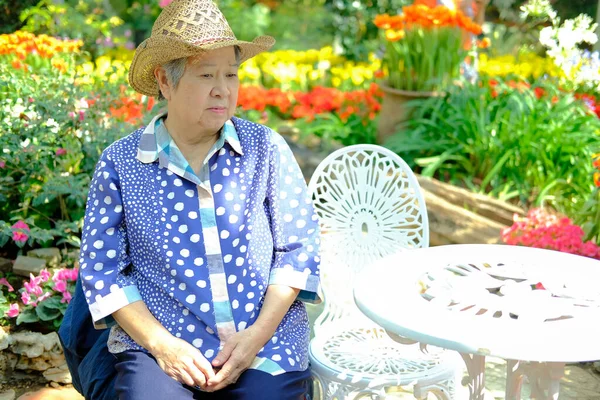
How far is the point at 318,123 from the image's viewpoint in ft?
19.9

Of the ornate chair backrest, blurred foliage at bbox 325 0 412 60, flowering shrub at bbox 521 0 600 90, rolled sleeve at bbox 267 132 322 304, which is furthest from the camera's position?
blurred foliage at bbox 325 0 412 60

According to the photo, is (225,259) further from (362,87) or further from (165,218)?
(362,87)

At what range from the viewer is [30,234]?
329 centimetres

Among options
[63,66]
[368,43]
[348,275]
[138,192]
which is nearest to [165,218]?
[138,192]

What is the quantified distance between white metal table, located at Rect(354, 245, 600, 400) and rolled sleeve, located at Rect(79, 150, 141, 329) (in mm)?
658

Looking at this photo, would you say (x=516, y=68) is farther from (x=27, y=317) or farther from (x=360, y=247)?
(x=27, y=317)

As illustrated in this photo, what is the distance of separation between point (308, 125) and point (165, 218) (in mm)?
3941

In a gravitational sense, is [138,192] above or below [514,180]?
above

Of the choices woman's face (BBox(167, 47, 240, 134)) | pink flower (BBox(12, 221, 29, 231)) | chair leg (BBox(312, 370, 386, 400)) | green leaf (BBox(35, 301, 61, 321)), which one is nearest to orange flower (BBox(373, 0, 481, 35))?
pink flower (BBox(12, 221, 29, 231))

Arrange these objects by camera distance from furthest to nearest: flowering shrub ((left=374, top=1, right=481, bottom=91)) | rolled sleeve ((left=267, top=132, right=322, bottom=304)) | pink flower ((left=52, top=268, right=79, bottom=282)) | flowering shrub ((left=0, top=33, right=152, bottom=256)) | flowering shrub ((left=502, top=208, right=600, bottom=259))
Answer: flowering shrub ((left=374, top=1, right=481, bottom=91)), flowering shrub ((left=502, top=208, right=600, bottom=259)), flowering shrub ((left=0, top=33, right=152, bottom=256)), pink flower ((left=52, top=268, right=79, bottom=282)), rolled sleeve ((left=267, top=132, right=322, bottom=304))

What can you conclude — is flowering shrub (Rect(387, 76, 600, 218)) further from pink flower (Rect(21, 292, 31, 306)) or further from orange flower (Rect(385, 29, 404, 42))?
pink flower (Rect(21, 292, 31, 306))

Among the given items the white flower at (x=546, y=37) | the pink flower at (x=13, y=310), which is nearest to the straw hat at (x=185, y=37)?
the pink flower at (x=13, y=310)

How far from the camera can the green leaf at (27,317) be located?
3043 mm

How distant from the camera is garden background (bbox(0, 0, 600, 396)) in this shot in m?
3.45
